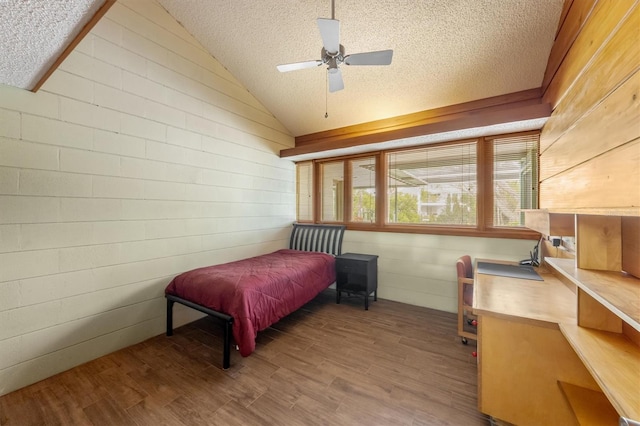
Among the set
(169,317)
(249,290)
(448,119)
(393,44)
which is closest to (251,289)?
(249,290)

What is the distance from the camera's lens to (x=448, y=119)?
3309mm

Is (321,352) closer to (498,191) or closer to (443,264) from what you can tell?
(443,264)

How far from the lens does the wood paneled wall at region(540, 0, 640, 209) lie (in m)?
0.87

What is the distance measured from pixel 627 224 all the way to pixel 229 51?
4079 mm

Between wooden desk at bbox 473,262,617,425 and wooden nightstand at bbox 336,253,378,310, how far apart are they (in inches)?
73.5

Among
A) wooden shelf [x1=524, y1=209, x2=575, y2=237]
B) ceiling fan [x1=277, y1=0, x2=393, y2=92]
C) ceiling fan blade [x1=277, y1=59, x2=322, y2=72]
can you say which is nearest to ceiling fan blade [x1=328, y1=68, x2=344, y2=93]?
ceiling fan [x1=277, y1=0, x2=393, y2=92]

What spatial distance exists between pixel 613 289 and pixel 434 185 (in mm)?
2664

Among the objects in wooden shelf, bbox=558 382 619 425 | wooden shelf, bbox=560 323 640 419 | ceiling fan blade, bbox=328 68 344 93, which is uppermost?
ceiling fan blade, bbox=328 68 344 93

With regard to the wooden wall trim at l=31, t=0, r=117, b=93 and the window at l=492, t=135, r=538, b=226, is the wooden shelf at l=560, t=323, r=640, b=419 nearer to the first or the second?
the window at l=492, t=135, r=538, b=226

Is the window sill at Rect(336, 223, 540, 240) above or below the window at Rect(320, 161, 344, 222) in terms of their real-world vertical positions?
below

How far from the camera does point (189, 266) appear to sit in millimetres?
3049

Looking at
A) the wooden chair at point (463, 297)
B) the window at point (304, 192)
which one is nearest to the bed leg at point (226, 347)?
the wooden chair at point (463, 297)

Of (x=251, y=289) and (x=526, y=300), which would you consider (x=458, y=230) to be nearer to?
(x=526, y=300)

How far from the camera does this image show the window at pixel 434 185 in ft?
10.9
